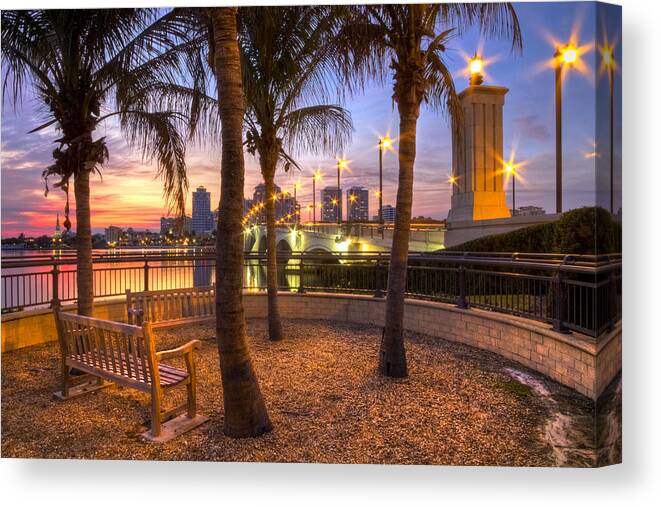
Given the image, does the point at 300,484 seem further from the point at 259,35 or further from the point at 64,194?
the point at 259,35

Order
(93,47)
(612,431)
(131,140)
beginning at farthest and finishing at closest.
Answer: (131,140) → (93,47) → (612,431)

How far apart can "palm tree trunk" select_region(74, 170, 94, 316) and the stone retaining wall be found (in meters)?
1.98

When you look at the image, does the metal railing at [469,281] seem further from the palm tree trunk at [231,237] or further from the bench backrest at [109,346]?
the palm tree trunk at [231,237]

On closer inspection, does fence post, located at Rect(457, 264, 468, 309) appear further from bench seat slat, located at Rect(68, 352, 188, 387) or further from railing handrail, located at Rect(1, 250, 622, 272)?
bench seat slat, located at Rect(68, 352, 188, 387)

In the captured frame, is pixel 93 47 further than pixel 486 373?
No

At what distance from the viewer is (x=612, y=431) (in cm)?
327

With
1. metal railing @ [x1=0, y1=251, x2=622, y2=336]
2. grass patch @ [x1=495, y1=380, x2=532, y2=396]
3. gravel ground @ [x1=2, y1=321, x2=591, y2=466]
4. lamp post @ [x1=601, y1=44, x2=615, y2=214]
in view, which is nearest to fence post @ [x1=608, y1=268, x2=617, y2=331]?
metal railing @ [x1=0, y1=251, x2=622, y2=336]

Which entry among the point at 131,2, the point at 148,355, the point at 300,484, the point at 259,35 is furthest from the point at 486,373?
the point at 131,2

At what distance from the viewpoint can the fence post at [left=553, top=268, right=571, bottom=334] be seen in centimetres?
427

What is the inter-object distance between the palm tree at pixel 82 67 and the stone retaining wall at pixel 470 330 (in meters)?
2.11

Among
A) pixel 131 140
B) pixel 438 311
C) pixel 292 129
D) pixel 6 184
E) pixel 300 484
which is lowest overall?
pixel 300 484

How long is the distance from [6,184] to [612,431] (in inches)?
225

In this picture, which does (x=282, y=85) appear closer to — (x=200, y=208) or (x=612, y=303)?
(x=200, y=208)

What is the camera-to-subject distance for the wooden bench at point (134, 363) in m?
3.14
